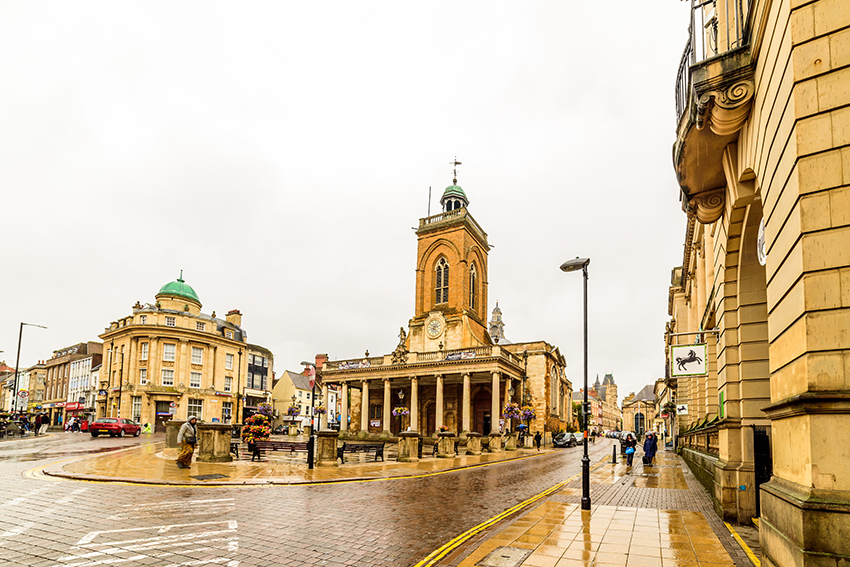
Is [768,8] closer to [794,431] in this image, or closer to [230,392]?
[794,431]

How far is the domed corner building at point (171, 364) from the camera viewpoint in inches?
2126

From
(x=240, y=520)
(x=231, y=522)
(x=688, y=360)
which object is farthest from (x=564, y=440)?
(x=231, y=522)

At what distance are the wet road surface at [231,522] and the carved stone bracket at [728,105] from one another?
693 cm

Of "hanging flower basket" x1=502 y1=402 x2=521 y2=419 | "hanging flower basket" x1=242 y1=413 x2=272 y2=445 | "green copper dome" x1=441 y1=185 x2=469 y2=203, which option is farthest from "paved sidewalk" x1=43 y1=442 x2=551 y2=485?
"green copper dome" x1=441 y1=185 x2=469 y2=203

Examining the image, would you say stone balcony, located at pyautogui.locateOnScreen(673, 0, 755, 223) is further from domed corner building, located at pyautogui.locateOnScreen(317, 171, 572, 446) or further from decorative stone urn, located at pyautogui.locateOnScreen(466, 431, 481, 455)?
domed corner building, located at pyautogui.locateOnScreen(317, 171, 572, 446)

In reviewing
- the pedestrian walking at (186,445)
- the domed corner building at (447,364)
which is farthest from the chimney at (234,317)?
the pedestrian walking at (186,445)

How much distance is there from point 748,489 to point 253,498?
9644 millimetres

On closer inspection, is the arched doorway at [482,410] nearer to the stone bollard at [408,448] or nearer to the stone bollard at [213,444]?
the stone bollard at [408,448]

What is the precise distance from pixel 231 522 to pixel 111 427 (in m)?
35.9

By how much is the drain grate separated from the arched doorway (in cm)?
4244

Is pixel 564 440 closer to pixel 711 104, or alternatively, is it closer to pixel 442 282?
pixel 442 282

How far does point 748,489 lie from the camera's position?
9.22 meters

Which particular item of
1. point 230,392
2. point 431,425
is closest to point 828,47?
point 431,425

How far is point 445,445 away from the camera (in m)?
26.7
